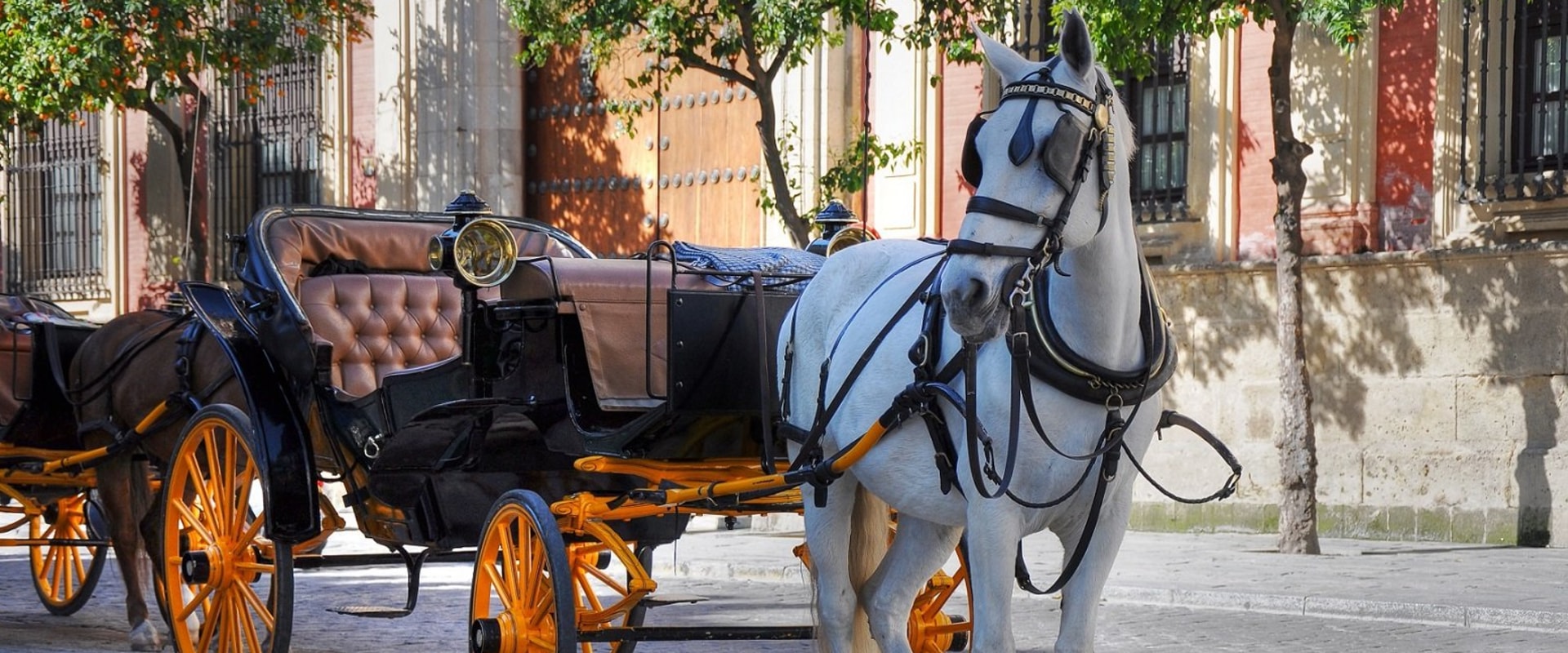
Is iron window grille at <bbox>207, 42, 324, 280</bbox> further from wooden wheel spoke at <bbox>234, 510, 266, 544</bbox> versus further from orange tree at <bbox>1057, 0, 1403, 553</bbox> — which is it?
wooden wheel spoke at <bbox>234, 510, 266, 544</bbox>

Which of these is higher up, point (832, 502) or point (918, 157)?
point (918, 157)

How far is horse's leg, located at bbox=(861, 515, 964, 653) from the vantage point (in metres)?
5.12

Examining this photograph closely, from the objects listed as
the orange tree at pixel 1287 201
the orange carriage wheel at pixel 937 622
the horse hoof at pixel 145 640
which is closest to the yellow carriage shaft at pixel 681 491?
the orange carriage wheel at pixel 937 622

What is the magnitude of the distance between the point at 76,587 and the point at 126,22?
767 cm

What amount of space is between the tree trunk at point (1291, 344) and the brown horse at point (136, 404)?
5.76 metres

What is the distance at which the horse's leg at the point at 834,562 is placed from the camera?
5.23 m

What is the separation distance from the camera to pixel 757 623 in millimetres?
8359

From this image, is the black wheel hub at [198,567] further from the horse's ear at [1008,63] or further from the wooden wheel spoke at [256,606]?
the horse's ear at [1008,63]

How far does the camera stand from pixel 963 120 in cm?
1377

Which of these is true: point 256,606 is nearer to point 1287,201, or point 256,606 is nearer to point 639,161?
point 1287,201

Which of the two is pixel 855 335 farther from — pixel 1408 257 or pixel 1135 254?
pixel 1408 257

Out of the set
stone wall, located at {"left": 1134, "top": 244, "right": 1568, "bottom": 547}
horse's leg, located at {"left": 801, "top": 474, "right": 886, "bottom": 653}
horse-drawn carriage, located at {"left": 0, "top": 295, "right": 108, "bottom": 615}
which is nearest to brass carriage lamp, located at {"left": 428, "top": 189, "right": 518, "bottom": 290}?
horse's leg, located at {"left": 801, "top": 474, "right": 886, "bottom": 653}

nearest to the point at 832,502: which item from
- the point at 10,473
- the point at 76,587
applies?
the point at 10,473

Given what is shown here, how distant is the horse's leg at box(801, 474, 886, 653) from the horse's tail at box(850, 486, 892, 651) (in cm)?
3
